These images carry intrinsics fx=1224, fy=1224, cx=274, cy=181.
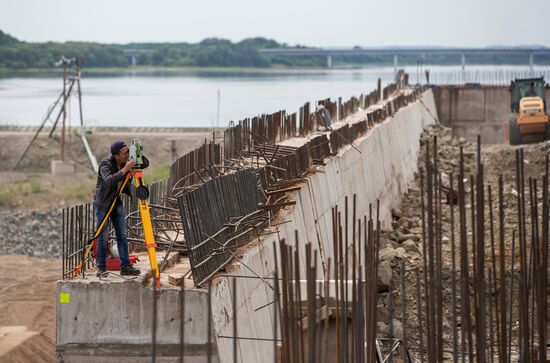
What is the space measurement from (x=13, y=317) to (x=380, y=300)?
284 inches

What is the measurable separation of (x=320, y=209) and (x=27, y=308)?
656cm

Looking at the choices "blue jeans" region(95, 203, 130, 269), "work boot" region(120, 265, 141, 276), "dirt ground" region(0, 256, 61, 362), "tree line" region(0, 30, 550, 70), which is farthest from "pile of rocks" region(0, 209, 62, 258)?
"tree line" region(0, 30, 550, 70)

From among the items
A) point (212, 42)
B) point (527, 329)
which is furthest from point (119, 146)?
point (212, 42)

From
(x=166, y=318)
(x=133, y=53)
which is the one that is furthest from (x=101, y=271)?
(x=133, y=53)

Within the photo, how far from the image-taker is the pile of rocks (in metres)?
29.7

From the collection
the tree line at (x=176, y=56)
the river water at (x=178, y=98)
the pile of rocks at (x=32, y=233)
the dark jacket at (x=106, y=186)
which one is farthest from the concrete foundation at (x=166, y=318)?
the tree line at (x=176, y=56)

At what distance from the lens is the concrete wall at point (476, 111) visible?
5784cm

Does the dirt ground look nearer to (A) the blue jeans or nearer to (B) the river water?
(A) the blue jeans

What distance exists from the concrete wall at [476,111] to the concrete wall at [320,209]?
17.8 meters

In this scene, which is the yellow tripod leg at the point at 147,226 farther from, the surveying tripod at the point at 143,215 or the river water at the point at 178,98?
the river water at the point at 178,98

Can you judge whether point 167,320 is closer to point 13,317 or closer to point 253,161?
point 253,161

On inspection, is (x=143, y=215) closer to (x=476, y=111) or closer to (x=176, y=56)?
(x=476, y=111)

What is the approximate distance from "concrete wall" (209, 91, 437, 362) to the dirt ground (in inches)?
180

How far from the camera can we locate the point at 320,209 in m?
19.6
